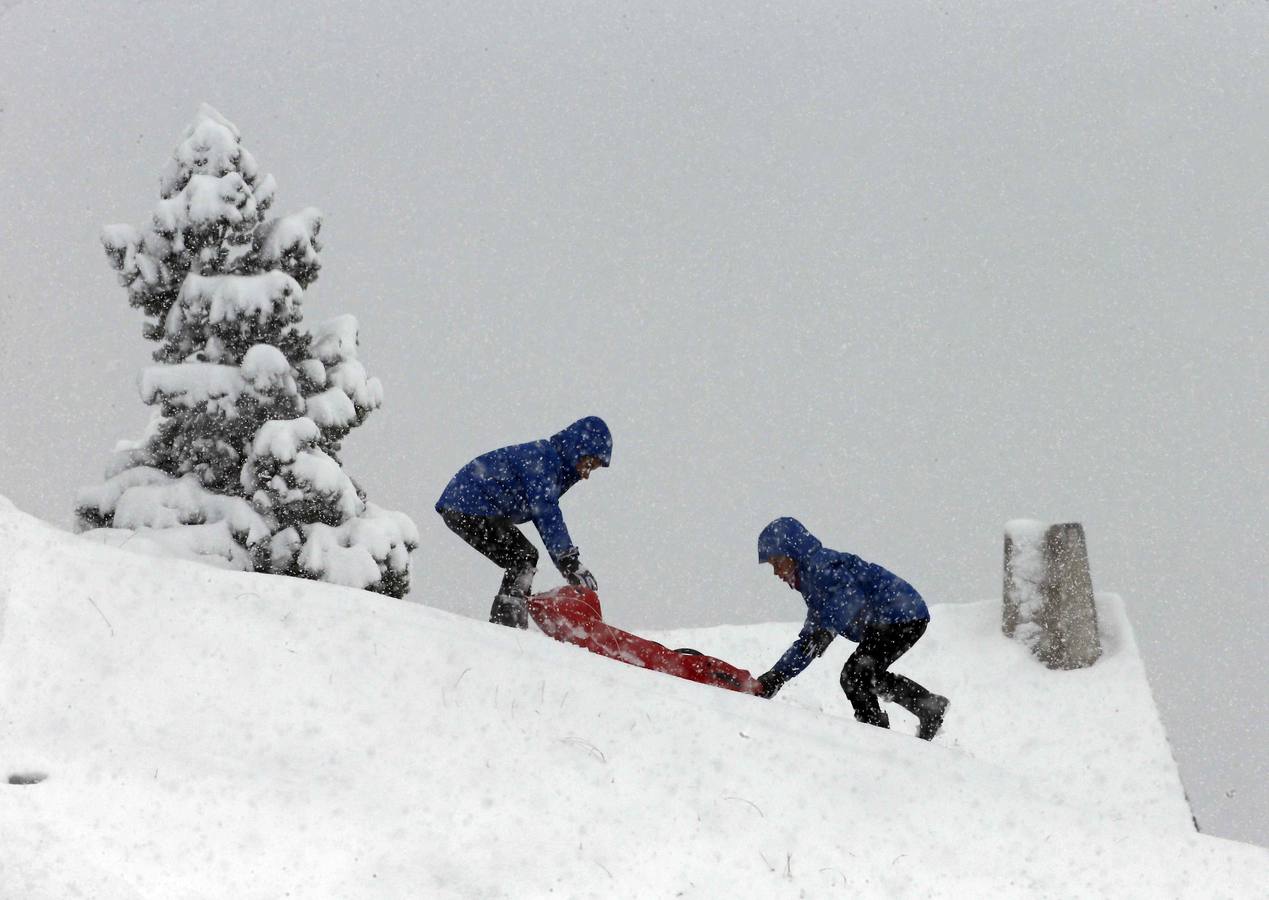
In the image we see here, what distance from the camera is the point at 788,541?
8828 mm

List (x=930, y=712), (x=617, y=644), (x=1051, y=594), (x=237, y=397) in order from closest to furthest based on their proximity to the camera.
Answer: (x=617, y=644), (x=930, y=712), (x=1051, y=594), (x=237, y=397)

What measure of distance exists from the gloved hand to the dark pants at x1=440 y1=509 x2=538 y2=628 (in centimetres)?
59

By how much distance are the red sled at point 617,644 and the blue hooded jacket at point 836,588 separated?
0.56 metres

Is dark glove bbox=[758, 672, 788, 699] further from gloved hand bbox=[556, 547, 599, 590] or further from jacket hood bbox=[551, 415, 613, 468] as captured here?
jacket hood bbox=[551, 415, 613, 468]

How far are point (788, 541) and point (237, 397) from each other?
31.3 feet

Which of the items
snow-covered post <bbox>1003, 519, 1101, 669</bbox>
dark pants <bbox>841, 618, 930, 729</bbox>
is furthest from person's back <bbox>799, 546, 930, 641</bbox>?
snow-covered post <bbox>1003, 519, 1101, 669</bbox>

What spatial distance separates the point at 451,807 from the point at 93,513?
12.3 m

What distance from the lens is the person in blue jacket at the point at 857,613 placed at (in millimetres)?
8750

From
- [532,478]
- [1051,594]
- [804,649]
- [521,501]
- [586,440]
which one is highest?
[1051,594]

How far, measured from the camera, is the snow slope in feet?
16.5

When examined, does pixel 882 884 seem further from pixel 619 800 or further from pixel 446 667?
pixel 446 667

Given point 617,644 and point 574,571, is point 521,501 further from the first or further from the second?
point 617,644

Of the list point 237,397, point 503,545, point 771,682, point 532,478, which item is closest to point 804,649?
point 771,682

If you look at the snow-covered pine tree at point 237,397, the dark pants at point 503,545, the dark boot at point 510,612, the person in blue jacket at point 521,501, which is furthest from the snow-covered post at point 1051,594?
the snow-covered pine tree at point 237,397
